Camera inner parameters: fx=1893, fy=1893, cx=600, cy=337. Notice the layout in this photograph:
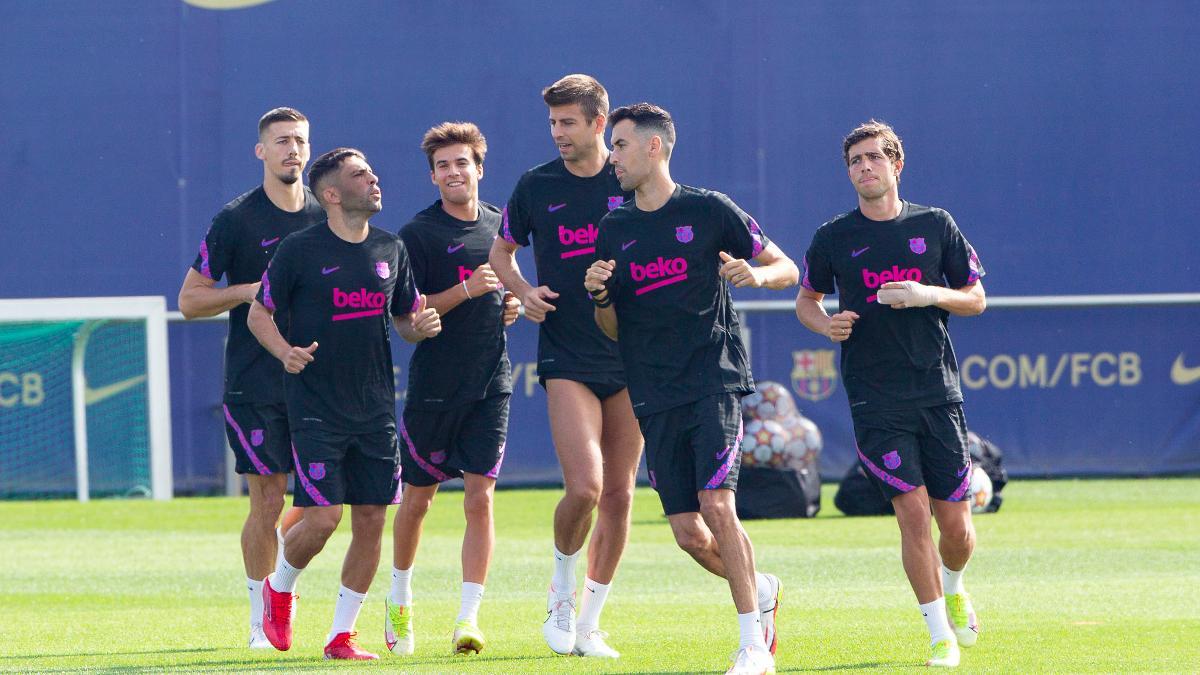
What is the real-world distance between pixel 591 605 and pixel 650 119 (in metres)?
1.98

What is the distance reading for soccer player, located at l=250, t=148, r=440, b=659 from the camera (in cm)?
715

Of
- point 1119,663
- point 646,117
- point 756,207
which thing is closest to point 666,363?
point 646,117

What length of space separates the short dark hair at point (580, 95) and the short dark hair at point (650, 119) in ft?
1.77

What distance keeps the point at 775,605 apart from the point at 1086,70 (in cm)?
1423

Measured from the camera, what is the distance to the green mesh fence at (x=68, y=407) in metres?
18.9

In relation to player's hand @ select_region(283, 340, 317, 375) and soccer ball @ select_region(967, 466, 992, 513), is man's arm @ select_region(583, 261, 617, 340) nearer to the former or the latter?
player's hand @ select_region(283, 340, 317, 375)

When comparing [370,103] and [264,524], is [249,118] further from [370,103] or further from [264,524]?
[264,524]

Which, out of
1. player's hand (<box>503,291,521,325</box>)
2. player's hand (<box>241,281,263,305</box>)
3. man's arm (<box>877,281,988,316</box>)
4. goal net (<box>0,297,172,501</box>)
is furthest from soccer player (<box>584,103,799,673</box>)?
goal net (<box>0,297,172,501</box>)

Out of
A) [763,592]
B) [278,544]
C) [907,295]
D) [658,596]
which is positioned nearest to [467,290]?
[278,544]

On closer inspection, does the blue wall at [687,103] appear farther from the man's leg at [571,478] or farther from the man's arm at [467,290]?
the man's leg at [571,478]

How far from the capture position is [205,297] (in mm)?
7816

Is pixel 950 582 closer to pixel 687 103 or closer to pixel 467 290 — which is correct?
pixel 467 290

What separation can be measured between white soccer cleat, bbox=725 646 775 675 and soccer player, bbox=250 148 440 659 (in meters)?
1.66

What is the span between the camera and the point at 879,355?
6.96 m
